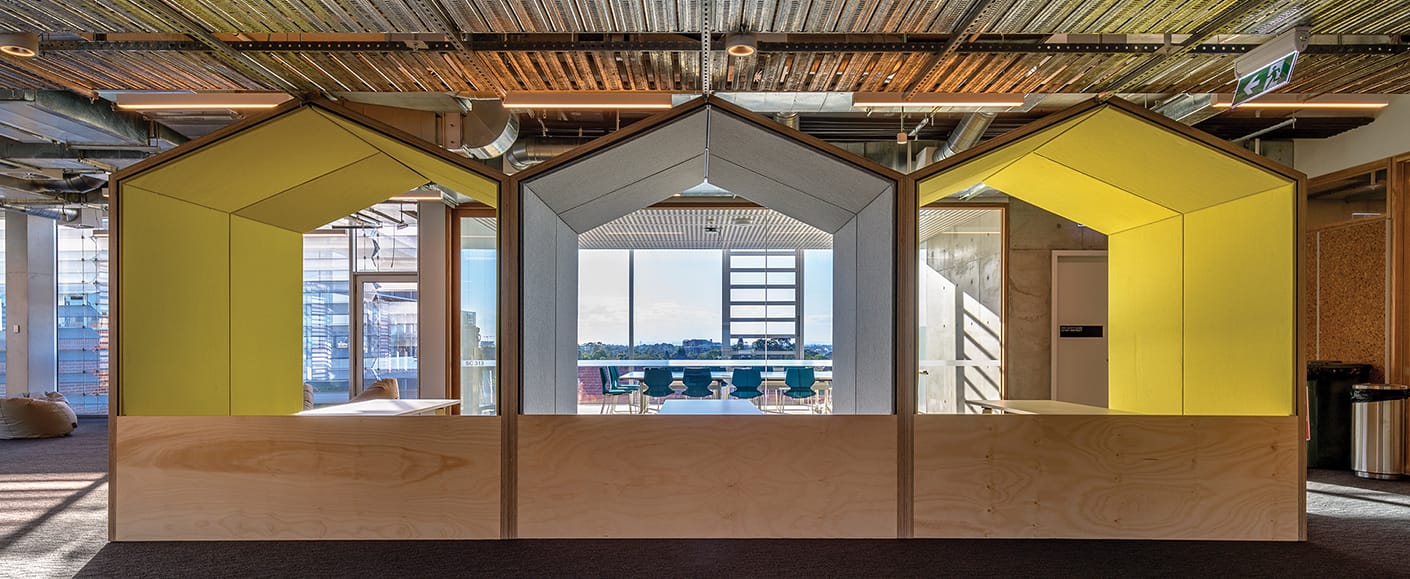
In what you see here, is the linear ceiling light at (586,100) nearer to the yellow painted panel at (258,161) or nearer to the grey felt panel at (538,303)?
the grey felt panel at (538,303)

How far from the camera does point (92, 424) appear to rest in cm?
914

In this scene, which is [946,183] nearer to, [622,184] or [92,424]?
[622,184]

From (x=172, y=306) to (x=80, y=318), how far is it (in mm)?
9026

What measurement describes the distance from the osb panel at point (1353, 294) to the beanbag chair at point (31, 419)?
13186 millimetres

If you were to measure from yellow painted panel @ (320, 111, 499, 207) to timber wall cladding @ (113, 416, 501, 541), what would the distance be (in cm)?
132

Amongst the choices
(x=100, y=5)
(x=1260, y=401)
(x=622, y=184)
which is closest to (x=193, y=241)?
(x=100, y=5)

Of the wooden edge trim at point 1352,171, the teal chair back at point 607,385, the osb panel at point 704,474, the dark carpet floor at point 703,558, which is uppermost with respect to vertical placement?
the wooden edge trim at point 1352,171

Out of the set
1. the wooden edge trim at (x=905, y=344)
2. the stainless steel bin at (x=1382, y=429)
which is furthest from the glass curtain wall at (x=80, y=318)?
the stainless steel bin at (x=1382, y=429)

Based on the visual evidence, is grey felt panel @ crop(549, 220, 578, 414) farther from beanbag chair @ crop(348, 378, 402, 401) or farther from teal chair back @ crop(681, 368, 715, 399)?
beanbag chair @ crop(348, 378, 402, 401)

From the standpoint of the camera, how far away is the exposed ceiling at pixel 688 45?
12.0ft

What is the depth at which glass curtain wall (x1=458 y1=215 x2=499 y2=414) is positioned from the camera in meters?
8.62

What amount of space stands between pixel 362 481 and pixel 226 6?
251 cm

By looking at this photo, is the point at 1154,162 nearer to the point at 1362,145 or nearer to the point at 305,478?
the point at 1362,145

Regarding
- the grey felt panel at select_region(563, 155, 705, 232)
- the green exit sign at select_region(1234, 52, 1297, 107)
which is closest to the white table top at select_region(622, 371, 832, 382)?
the grey felt panel at select_region(563, 155, 705, 232)
